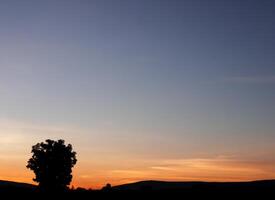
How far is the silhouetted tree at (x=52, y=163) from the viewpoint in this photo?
87750 millimetres

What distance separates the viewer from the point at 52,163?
89000mm

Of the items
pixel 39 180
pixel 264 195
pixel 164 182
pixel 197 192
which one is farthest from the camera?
pixel 164 182

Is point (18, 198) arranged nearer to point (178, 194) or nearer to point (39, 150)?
point (178, 194)

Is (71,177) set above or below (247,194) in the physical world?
above

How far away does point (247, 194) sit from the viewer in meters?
41.1

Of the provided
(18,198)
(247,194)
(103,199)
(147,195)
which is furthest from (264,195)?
(18,198)

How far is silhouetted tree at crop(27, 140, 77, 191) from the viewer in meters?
87.8

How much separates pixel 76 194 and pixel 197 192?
41.4 feet

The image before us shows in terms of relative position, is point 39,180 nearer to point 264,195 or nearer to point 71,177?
point 71,177

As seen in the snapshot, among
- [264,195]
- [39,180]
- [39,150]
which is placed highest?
[39,150]

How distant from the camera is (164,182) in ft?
575

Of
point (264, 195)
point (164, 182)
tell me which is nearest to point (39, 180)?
point (264, 195)

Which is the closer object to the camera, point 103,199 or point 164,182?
point 103,199

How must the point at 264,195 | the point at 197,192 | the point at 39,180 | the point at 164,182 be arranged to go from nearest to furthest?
the point at 264,195 < the point at 197,192 < the point at 39,180 < the point at 164,182
